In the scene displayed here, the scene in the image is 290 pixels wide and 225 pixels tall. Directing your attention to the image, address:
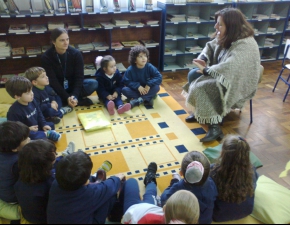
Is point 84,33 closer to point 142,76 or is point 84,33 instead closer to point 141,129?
point 142,76

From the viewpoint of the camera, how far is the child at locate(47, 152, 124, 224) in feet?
4.37

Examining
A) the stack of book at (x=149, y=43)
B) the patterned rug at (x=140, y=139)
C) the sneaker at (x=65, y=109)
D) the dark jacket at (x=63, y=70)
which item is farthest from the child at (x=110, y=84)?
the stack of book at (x=149, y=43)

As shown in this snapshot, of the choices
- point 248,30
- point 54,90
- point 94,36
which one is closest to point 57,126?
point 54,90

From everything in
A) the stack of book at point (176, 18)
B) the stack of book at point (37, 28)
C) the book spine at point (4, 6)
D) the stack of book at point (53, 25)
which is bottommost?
the stack of book at point (37, 28)

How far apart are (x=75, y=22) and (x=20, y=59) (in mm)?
925

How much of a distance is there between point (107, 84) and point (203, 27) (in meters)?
2.03

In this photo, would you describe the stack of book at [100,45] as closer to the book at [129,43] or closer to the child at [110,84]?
the book at [129,43]

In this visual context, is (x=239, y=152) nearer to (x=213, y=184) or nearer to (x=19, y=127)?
(x=213, y=184)

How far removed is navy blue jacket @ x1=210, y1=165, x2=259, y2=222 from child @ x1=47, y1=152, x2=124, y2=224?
673 mm

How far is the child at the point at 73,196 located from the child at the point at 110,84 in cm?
156

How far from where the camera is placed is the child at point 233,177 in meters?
1.47

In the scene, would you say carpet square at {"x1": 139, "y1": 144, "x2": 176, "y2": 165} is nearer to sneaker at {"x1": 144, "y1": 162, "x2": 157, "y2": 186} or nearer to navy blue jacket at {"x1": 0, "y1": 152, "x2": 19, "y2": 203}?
sneaker at {"x1": 144, "y1": 162, "x2": 157, "y2": 186}

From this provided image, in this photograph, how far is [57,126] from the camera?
2729mm

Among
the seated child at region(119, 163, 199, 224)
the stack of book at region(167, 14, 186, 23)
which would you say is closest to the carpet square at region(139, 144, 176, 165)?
the seated child at region(119, 163, 199, 224)
